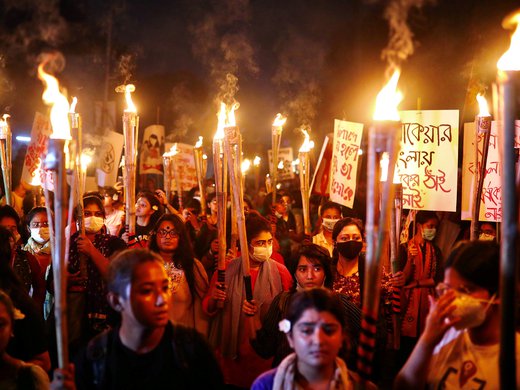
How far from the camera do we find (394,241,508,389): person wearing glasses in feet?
8.67

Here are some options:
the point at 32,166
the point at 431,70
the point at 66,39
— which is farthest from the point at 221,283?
the point at 66,39

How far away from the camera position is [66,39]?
61.9 feet

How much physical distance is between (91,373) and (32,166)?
6664 millimetres

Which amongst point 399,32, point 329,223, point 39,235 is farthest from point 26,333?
point 329,223

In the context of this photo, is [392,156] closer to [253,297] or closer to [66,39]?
[253,297]

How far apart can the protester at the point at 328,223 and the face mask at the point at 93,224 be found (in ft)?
9.36

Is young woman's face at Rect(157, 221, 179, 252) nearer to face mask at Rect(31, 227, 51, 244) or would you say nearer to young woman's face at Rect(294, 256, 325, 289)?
young woman's face at Rect(294, 256, 325, 289)

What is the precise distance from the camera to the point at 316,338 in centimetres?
286

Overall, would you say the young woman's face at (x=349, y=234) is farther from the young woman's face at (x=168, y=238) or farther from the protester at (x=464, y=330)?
the protester at (x=464, y=330)

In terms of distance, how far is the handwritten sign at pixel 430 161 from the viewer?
21.6 ft

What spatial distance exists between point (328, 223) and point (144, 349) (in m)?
4.90

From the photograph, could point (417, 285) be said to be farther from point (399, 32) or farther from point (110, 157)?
point (110, 157)

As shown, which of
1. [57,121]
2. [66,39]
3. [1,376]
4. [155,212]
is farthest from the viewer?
[66,39]

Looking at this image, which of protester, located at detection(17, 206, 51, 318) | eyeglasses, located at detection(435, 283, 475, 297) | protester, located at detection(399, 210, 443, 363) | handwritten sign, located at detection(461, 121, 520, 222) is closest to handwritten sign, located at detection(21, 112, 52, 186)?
protester, located at detection(17, 206, 51, 318)
